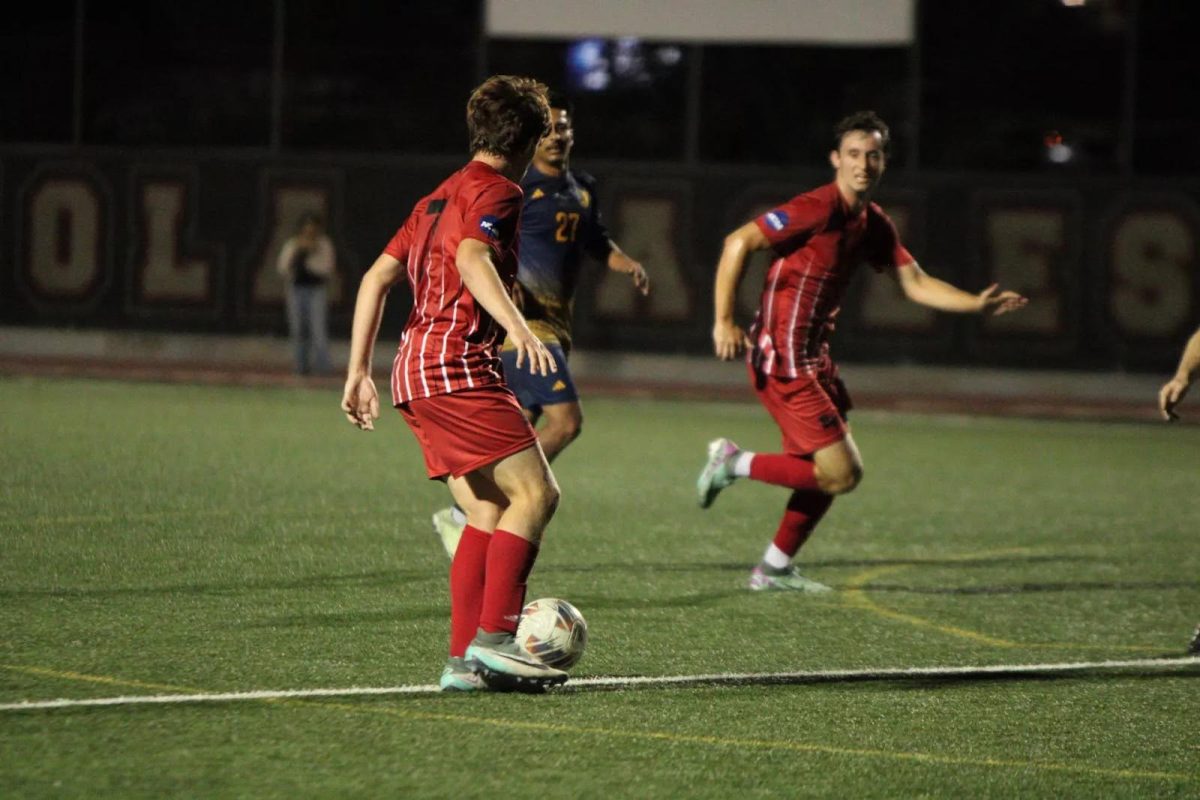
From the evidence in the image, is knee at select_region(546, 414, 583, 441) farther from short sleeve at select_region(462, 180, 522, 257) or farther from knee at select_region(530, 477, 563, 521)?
short sleeve at select_region(462, 180, 522, 257)

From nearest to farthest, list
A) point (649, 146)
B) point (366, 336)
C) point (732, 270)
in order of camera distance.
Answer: point (366, 336), point (732, 270), point (649, 146)

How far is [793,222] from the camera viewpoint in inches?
375

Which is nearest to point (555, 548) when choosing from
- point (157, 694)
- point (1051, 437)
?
point (157, 694)

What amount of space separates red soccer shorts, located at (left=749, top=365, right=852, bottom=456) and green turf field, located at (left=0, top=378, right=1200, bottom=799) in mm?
746

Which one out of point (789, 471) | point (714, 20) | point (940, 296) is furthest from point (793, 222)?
point (714, 20)

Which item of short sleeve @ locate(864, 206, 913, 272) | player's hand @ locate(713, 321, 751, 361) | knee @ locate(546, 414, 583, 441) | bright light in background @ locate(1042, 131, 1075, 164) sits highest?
bright light in background @ locate(1042, 131, 1075, 164)

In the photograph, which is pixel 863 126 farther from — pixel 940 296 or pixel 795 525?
pixel 795 525

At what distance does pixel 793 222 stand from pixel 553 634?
132 inches

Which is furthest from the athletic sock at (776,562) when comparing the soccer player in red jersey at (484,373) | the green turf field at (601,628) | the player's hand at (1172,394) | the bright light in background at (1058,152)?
the bright light in background at (1058,152)

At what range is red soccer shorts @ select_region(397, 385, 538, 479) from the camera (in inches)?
260

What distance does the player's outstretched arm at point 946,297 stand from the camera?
361 inches

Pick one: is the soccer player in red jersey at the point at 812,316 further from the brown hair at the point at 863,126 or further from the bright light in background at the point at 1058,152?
the bright light in background at the point at 1058,152

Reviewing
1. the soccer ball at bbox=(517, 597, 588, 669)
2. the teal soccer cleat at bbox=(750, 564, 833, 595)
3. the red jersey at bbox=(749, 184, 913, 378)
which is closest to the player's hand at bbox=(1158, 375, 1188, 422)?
the red jersey at bbox=(749, 184, 913, 378)

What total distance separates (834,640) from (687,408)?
46.4ft
